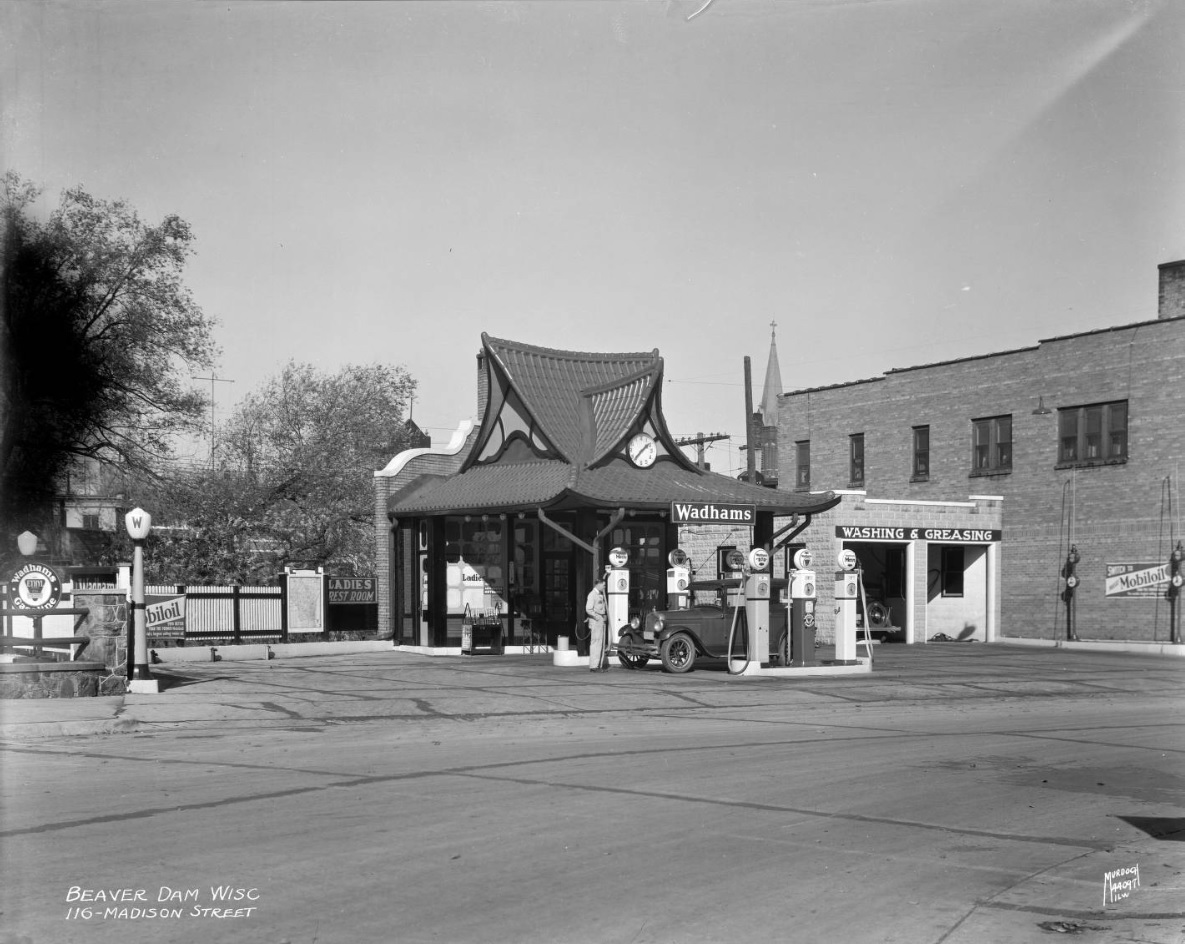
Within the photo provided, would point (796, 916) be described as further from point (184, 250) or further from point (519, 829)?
point (184, 250)

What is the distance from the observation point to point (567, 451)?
2952 centimetres

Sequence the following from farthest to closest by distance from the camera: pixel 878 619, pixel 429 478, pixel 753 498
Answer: pixel 878 619, pixel 429 478, pixel 753 498

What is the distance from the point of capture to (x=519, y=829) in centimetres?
891

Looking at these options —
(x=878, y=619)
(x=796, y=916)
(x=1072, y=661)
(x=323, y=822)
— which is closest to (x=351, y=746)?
(x=323, y=822)

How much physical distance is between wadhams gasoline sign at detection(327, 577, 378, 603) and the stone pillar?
14.2m

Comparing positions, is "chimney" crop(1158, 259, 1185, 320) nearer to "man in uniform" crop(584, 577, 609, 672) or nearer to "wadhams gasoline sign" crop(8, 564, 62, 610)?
"man in uniform" crop(584, 577, 609, 672)

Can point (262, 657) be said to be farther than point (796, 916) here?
Yes

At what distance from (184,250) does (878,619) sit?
21.7 metres

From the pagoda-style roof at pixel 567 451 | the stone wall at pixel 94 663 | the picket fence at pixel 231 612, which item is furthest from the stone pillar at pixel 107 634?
the picket fence at pixel 231 612

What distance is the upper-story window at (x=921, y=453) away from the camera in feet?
139

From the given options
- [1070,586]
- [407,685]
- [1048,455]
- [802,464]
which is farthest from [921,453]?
[407,685]

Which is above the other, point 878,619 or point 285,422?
point 285,422

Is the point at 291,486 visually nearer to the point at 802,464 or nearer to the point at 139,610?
the point at 802,464

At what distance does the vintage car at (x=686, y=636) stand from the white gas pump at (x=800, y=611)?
1.22 ft
